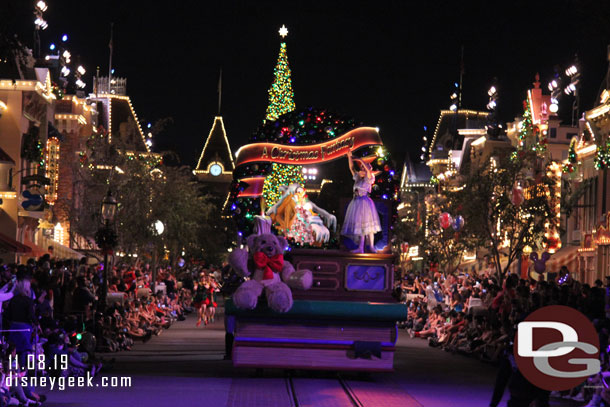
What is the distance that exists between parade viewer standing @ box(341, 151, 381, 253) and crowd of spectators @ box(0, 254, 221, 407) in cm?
513

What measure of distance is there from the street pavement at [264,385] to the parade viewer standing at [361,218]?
258 centimetres

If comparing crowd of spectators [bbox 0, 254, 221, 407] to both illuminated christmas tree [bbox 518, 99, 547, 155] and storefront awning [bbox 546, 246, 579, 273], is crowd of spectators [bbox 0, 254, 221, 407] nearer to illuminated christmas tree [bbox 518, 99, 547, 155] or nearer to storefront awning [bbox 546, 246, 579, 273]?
storefront awning [bbox 546, 246, 579, 273]

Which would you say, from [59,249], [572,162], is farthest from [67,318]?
[572,162]

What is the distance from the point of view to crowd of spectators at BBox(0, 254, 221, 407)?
51.2 feet

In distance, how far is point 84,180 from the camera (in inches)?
1756

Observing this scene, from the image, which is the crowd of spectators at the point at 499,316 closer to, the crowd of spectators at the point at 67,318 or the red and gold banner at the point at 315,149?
the red and gold banner at the point at 315,149

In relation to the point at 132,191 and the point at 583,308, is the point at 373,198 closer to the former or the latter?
the point at 583,308

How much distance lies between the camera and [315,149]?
912 inches

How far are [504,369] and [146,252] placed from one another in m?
36.5

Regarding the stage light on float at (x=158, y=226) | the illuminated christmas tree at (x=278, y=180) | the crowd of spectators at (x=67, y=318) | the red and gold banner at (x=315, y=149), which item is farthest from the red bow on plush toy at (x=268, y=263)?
the stage light on float at (x=158, y=226)

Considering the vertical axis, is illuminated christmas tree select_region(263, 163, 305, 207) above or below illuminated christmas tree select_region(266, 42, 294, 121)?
below

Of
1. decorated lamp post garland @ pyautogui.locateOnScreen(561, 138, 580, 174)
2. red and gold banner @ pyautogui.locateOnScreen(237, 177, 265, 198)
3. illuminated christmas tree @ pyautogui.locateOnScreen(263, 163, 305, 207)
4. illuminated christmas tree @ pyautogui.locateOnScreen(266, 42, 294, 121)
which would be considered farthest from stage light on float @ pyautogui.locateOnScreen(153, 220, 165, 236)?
red and gold banner @ pyautogui.locateOnScreen(237, 177, 265, 198)

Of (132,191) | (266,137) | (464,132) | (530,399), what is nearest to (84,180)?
(132,191)
